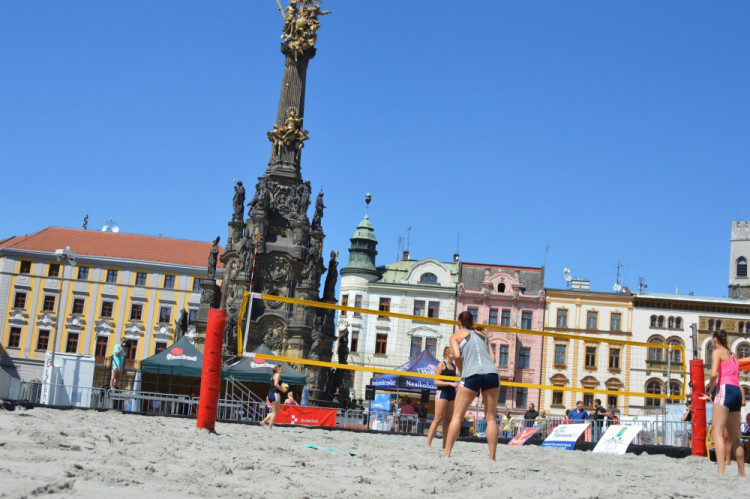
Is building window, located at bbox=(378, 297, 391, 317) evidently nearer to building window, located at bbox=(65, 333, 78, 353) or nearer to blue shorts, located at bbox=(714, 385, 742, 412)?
building window, located at bbox=(65, 333, 78, 353)

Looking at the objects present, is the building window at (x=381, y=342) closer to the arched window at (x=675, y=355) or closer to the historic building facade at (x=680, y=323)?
the historic building facade at (x=680, y=323)

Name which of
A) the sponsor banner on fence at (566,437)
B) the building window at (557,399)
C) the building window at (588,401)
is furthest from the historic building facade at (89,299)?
the sponsor banner on fence at (566,437)

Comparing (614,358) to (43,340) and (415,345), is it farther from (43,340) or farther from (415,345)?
(43,340)

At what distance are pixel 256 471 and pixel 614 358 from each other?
50.3 m

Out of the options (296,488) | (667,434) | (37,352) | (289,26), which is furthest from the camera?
(37,352)

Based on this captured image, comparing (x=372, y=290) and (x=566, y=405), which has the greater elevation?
(x=372, y=290)

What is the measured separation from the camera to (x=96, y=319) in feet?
196

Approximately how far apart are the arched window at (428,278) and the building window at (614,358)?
475 inches

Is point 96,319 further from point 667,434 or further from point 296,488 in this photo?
point 296,488

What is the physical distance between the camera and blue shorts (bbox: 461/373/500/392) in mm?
9336

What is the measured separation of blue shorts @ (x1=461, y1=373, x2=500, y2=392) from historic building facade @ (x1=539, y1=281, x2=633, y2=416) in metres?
45.8

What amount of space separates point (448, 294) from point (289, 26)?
971 inches

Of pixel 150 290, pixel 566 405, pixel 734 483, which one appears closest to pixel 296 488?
pixel 734 483

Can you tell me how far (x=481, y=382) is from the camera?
9344 millimetres
